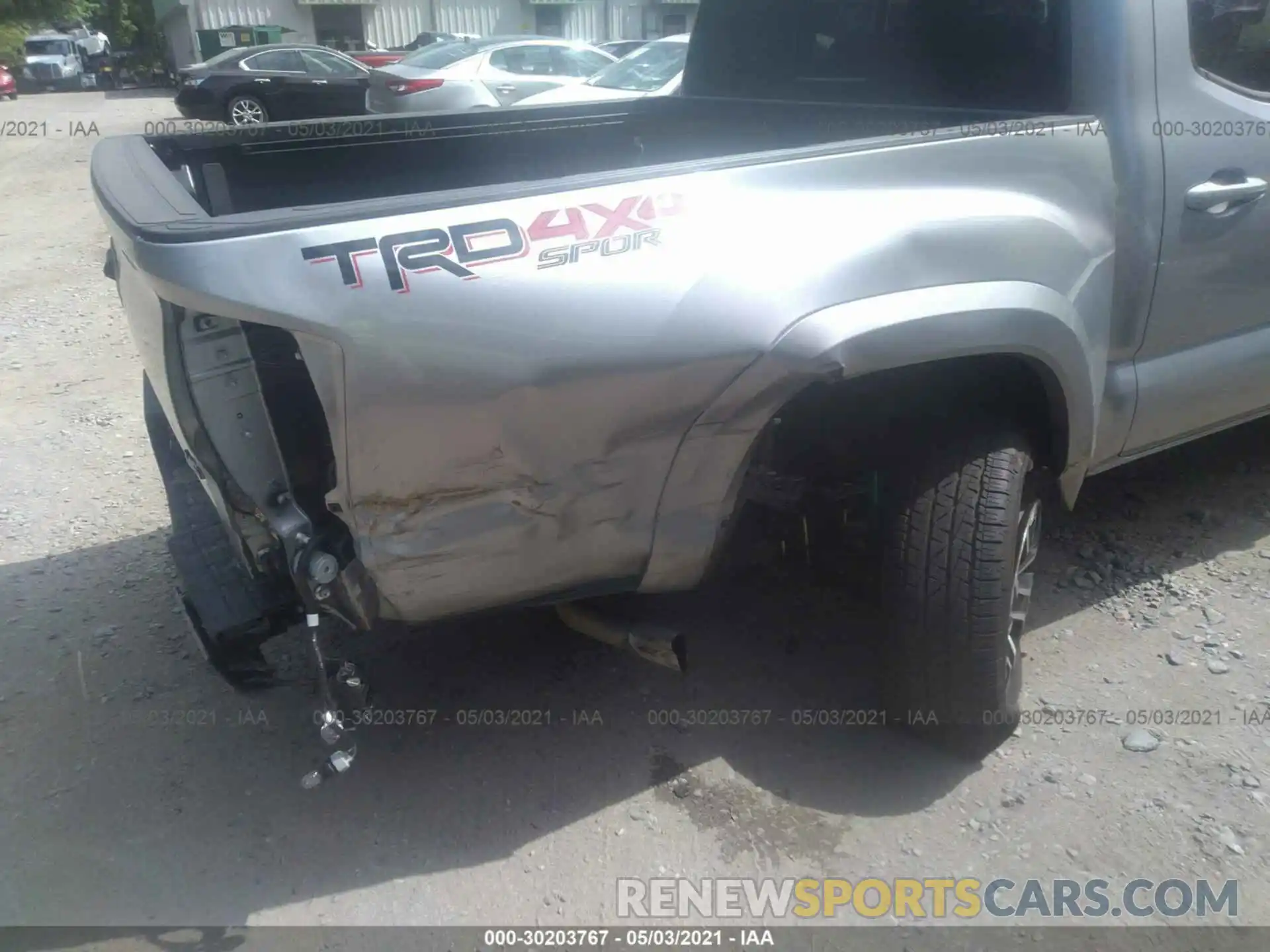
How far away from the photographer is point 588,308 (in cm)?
196

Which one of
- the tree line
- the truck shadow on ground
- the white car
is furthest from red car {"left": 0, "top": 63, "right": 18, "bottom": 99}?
the truck shadow on ground

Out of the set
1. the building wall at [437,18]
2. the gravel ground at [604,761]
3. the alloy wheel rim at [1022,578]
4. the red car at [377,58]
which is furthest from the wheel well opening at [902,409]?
the building wall at [437,18]

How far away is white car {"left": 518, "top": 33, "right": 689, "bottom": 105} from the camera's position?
1050cm

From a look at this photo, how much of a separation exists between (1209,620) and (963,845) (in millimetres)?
1356

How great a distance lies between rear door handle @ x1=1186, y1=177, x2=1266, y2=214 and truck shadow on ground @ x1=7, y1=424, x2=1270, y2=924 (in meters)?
1.30

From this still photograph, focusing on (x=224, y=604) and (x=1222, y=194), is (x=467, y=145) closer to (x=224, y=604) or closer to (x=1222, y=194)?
(x=224, y=604)

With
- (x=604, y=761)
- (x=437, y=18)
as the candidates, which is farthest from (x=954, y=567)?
(x=437, y=18)

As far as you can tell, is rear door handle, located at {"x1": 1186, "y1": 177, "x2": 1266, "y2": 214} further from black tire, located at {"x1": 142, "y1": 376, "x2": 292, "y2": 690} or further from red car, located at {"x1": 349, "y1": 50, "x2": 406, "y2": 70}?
red car, located at {"x1": 349, "y1": 50, "x2": 406, "y2": 70}

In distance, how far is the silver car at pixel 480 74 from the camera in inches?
488

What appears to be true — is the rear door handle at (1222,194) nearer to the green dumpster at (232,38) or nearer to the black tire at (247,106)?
the black tire at (247,106)

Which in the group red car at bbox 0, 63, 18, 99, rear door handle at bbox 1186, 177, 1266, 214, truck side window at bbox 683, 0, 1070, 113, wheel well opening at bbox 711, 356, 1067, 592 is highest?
truck side window at bbox 683, 0, 1070, 113

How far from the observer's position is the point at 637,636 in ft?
8.09

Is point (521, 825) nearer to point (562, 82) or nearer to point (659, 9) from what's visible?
point (562, 82)

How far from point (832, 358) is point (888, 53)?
1.61 meters
